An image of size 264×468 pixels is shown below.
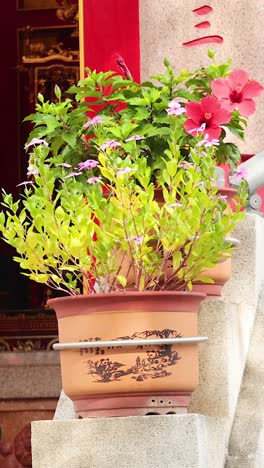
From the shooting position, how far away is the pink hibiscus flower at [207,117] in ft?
11.7

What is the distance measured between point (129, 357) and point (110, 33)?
115 inches

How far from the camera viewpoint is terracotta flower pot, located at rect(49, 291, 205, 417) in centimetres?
332

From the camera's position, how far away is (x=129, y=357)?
3.32m

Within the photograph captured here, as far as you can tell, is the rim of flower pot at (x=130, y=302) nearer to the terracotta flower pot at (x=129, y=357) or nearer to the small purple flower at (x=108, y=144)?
the terracotta flower pot at (x=129, y=357)

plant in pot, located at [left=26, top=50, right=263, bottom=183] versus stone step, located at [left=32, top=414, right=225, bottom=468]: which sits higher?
plant in pot, located at [left=26, top=50, right=263, bottom=183]

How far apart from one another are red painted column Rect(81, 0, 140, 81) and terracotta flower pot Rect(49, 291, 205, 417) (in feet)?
8.37

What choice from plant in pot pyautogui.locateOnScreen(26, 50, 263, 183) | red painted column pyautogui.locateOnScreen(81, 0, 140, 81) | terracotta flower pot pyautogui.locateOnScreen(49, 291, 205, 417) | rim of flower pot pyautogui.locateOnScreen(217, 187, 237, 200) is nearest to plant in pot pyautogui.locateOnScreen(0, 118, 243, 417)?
terracotta flower pot pyautogui.locateOnScreen(49, 291, 205, 417)

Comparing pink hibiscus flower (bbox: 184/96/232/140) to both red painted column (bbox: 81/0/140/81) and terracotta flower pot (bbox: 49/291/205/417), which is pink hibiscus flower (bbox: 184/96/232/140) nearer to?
terracotta flower pot (bbox: 49/291/205/417)

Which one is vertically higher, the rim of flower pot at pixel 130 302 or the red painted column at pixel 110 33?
the red painted column at pixel 110 33

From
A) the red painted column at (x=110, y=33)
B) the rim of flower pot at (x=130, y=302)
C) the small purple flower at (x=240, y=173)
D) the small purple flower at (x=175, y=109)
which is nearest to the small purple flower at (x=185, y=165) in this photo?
the small purple flower at (x=175, y=109)

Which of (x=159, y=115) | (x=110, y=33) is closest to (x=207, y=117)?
(x=159, y=115)

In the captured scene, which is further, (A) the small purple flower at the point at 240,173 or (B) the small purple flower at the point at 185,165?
(A) the small purple flower at the point at 240,173

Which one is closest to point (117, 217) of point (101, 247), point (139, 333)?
point (101, 247)

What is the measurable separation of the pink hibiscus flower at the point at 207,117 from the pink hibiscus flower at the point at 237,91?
0.18 feet
